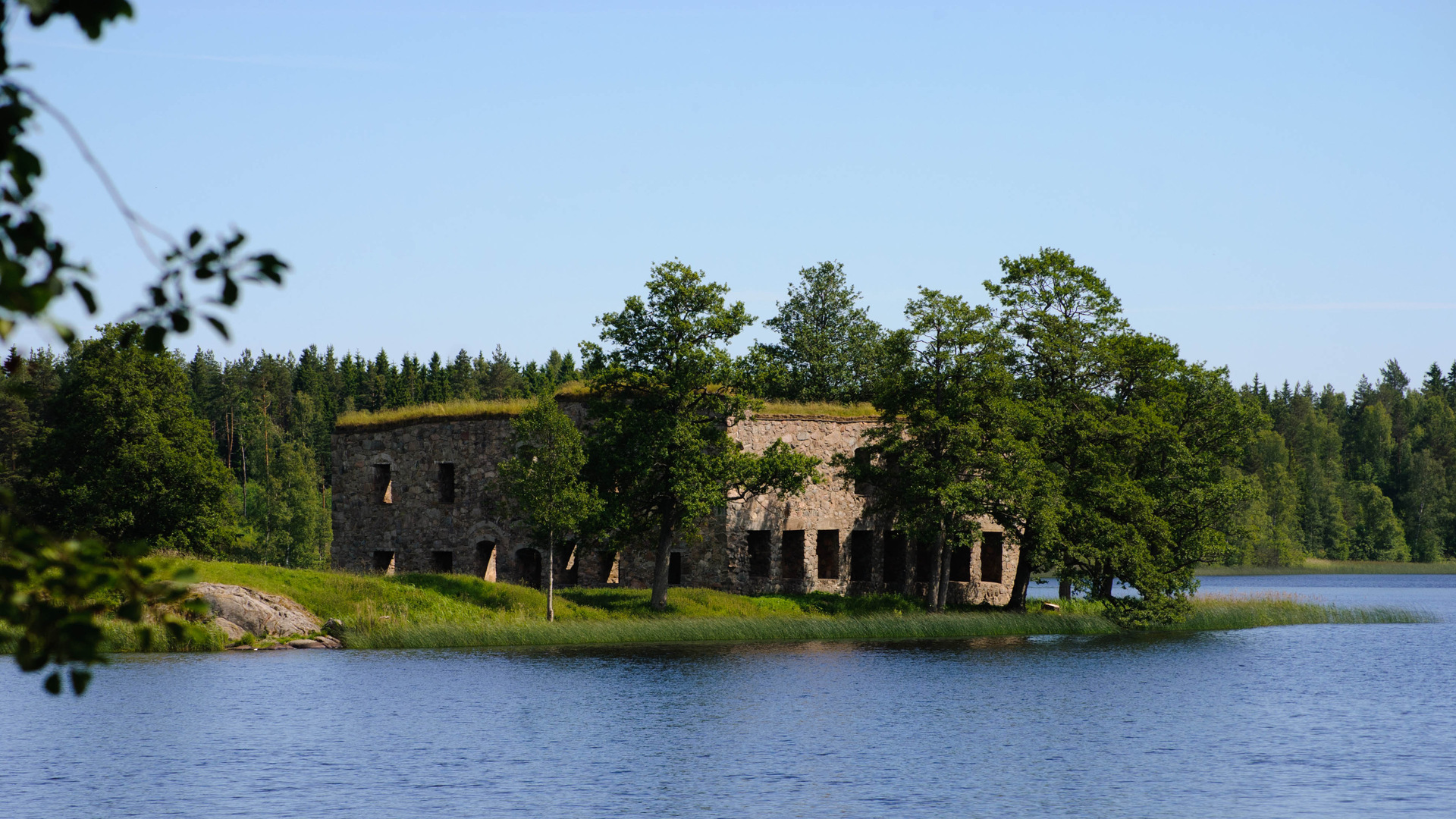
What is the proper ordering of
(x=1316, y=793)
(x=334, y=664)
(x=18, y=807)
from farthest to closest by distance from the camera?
(x=334, y=664) < (x=1316, y=793) < (x=18, y=807)

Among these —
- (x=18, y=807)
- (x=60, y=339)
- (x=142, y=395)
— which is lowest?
(x=18, y=807)

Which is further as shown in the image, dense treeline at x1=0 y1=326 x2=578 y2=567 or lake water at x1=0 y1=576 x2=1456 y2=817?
dense treeline at x1=0 y1=326 x2=578 y2=567

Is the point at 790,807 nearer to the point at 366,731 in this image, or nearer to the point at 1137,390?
the point at 366,731

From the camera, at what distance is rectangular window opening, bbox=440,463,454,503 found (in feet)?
158

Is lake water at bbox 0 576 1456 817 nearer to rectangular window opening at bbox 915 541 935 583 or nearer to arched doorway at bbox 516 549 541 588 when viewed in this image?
arched doorway at bbox 516 549 541 588

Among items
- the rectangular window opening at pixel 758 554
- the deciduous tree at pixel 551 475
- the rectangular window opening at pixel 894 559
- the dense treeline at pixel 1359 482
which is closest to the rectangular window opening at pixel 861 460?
the rectangular window opening at pixel 758 554

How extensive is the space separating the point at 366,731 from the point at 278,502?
67.8 metres

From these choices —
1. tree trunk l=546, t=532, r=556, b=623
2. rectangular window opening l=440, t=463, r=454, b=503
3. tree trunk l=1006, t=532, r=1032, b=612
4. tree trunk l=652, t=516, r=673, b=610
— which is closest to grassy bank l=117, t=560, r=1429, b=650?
tree trunk l=546, t=532, r=556, b=623

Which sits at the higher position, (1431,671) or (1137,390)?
(1137,390)

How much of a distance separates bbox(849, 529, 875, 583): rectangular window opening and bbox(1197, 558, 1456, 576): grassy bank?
7699 centimetres

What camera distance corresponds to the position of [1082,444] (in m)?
42.8

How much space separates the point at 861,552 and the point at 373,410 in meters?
80.5

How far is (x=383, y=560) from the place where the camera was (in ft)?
164

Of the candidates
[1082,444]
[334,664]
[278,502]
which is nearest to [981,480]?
[1082,444]
